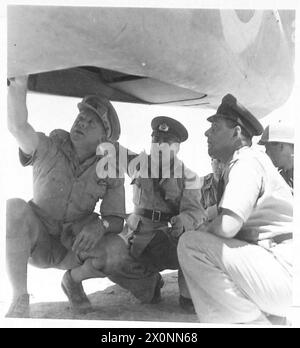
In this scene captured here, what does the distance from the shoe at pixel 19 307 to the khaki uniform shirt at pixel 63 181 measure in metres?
0.33

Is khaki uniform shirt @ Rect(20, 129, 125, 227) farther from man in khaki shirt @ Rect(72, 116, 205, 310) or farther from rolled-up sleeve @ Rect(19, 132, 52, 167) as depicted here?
man in khaki shirt @ Rect(72, 116, 205, 310)

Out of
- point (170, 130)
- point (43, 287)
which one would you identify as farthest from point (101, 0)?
point (43, 287)

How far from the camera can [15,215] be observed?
213 centimetres

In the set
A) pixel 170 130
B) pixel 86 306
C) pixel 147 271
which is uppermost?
pixel 170 130

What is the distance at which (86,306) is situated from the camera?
84.7 inches

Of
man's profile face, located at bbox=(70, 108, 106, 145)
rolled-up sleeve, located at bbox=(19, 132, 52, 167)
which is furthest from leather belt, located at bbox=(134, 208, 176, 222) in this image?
rolled-up sleeve, located at bbox=(19, 132, 52, 167)

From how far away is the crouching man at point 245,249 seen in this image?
1.99 m

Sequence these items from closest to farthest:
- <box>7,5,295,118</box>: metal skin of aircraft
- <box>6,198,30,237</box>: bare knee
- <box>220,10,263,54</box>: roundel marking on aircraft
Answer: <box>7,5,295,118</box>: metal skin of aircraft, <box>220,10,263,54</box>: roundel marking on aircraft, <box>6,198,30,237</box>: bare knee

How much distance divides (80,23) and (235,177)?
0.78m

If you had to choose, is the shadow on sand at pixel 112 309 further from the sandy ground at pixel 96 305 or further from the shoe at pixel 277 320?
the shoe at pixel 277 320

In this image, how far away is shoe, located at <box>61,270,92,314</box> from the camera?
7.00 feet

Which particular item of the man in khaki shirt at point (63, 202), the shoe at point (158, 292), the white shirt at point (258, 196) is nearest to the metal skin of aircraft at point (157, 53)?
the man in khaki shirt at point (63, 202)

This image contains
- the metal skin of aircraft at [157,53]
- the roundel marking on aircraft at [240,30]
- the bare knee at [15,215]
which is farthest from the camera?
the bare knee at [15,215]

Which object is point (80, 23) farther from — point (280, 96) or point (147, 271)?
point (147, 271)
